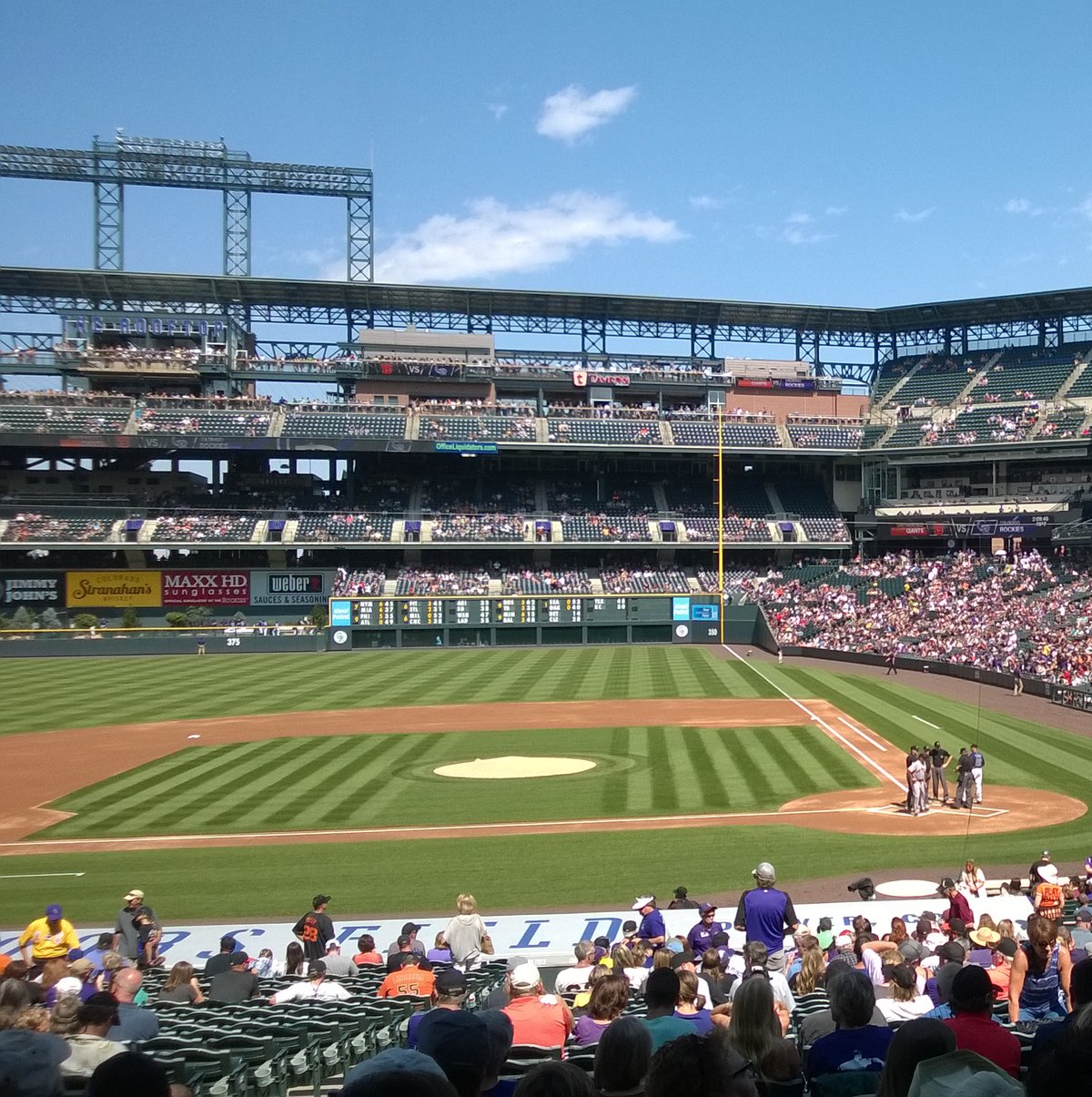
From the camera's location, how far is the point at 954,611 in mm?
56750

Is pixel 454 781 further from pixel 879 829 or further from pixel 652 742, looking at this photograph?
pixel 879 829

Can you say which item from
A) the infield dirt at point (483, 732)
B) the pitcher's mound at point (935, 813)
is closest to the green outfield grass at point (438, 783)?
the infield dirt at point (483, 732)

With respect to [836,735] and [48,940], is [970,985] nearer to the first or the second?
[48,940]

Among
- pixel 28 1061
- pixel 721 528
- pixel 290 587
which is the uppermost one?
pixel 721 528

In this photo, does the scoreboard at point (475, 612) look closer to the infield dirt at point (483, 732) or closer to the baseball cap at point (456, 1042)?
the infield dirt at point (483, 732)

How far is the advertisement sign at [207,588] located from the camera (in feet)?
234

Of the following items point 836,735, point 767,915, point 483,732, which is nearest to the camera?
point 767,915

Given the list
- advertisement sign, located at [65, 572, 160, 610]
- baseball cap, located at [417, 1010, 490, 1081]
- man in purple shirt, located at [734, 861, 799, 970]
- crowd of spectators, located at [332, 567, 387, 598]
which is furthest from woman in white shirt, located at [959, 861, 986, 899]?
advertisement sign, located at [65, 572, 160, 610]

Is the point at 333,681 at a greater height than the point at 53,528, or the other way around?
the point at 53,528

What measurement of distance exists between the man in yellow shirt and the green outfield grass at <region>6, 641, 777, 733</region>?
27448 mm

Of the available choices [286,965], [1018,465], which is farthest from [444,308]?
[286,965]

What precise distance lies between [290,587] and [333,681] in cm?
2388

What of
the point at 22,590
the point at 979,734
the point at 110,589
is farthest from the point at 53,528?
the point at 979,734

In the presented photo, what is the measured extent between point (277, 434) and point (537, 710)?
41.7 metres
